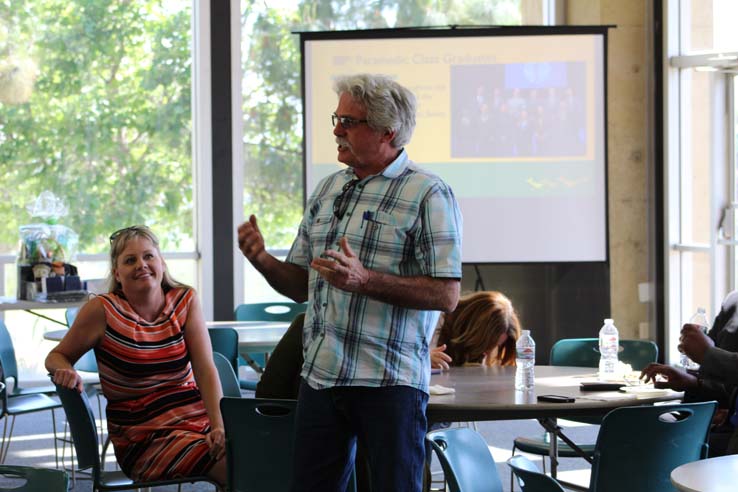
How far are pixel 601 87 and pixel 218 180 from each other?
3.12 metres

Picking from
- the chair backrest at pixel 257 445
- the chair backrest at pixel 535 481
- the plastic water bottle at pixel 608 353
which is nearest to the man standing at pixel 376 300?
the chair backrest at pixel 535 481

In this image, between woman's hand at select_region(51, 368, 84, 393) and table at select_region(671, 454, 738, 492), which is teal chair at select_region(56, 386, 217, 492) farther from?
table at select_region(671, 454, 738, 492)

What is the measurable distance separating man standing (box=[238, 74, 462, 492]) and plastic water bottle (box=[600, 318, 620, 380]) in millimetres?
1646

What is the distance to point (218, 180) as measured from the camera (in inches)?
321

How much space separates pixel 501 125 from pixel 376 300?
17.4 feet

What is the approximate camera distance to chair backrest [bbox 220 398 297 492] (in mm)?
3061

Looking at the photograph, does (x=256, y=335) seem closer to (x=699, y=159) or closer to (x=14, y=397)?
(x=14, y=397)

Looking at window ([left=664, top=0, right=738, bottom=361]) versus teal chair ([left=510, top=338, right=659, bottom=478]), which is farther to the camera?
window ([left=664, top=0, right=738, bottom=361])

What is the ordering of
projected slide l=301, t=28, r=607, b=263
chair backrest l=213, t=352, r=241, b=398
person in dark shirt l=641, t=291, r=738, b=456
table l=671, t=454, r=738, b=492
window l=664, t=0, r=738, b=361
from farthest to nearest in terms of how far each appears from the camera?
projected slide l=301, t=28, r=607, b=263
window l=664, t=0, r=738, b=361
chair backrest l=213, t=352, r=241, b=398
person in dark shirt l=641, t=291, r=738, b=456
table l=671, t=454, r=738, b=492

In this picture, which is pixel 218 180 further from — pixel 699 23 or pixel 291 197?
pixel 699 23

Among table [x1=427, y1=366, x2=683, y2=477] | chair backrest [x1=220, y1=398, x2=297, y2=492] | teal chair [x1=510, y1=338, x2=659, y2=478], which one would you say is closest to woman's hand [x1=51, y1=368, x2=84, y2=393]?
chair backrest [x1=220, y1=398, x2=297, y2=492]

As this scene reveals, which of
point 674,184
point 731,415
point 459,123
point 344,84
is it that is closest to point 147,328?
point 344,84

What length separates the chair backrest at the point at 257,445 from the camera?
306 cm

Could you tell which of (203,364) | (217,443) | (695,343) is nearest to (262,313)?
(203,364)
